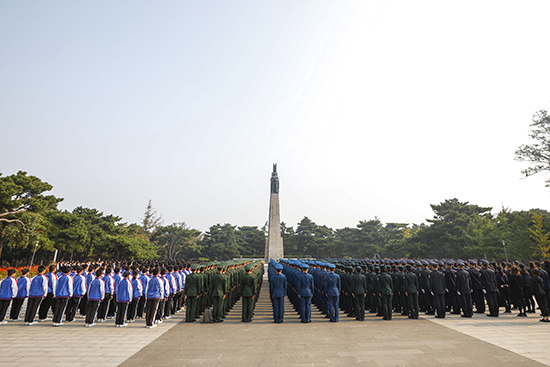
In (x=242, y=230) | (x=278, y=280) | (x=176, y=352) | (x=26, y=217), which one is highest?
(x=242, y=230)

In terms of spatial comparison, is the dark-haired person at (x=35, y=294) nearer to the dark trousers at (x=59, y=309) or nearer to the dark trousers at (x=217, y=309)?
the dark trousers at (x=59, y=309)

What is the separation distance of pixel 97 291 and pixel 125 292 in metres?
0.73

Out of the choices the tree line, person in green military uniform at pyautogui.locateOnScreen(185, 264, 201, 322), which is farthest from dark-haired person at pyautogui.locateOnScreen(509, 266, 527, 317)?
the tree line

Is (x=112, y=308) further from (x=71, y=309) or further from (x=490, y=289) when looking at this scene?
(x=490, y=289)

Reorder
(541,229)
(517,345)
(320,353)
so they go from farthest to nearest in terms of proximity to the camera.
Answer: (541,229) → (517,345) → (320,353)

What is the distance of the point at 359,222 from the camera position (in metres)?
58.6

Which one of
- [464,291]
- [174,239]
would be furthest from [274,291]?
[174,239]

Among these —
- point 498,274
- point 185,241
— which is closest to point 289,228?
point 185,241

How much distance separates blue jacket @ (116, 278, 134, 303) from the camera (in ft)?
24.7

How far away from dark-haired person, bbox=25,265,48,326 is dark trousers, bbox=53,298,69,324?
49cm

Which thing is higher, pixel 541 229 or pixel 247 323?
pixel 541 229

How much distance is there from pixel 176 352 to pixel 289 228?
181 feet

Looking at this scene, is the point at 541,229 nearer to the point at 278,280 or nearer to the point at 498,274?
the point at 498,274

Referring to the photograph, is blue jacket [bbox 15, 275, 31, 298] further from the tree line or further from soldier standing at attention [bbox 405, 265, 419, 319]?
the tree line
